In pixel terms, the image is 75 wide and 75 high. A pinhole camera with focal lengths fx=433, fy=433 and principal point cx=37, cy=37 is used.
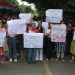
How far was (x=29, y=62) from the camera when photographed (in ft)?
57.5

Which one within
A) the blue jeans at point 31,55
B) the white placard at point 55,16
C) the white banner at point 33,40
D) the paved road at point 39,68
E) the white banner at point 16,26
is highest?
the white placard at point 55,16

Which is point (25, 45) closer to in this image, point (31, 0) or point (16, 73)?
point (16, 73)

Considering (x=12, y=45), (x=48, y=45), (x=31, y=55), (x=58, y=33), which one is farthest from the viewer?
(x=48, y=45)

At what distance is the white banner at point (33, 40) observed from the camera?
17625 millimetres

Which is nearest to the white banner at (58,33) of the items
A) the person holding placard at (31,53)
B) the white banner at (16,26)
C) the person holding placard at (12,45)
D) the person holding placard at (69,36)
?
the person holding placard at (69,36)

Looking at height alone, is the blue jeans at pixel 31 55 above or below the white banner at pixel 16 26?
below

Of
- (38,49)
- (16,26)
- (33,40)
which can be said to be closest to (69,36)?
(38,49)

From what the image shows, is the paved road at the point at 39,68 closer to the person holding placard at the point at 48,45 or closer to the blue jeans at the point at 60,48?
the blue jeans at the point at 60,48

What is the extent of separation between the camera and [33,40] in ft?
58.0

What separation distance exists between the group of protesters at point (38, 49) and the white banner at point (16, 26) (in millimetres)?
148

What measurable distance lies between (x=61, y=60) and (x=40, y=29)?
158 cm

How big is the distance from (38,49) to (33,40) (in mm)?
479

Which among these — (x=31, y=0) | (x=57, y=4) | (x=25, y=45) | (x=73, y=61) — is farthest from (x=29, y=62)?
(x=31, y=0)

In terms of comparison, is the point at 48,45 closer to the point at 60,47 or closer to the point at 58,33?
the point at 60,47
